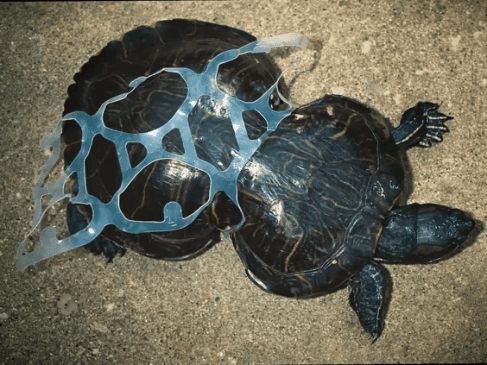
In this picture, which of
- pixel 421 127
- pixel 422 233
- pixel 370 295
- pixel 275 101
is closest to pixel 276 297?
pixel 370 295

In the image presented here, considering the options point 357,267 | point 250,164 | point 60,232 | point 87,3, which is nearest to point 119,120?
point 250,164

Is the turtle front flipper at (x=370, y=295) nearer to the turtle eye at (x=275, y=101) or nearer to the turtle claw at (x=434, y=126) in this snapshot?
the turtle claw at (x=434, y=126)

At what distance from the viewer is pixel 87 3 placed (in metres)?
3.09

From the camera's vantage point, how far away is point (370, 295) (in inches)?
101

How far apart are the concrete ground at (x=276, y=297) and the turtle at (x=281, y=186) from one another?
0.58 feet

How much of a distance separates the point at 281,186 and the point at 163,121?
2.19ft

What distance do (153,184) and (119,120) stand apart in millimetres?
376

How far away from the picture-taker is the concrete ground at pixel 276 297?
2691mm

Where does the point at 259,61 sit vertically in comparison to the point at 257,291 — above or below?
above

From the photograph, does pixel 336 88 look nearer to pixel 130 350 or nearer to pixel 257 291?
pixel 257 291

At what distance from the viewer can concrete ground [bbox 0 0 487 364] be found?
8.83 feet

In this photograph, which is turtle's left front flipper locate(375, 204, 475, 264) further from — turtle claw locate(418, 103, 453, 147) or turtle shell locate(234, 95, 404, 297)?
turtle claw locate(418, 103, 453, 147)

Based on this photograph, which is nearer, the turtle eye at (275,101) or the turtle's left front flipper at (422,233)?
the turtle's left front flipper at (422,233)

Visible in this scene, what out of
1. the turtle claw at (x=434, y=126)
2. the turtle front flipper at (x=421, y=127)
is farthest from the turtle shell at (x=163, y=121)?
the turtle claw at (x=434, y=126)
